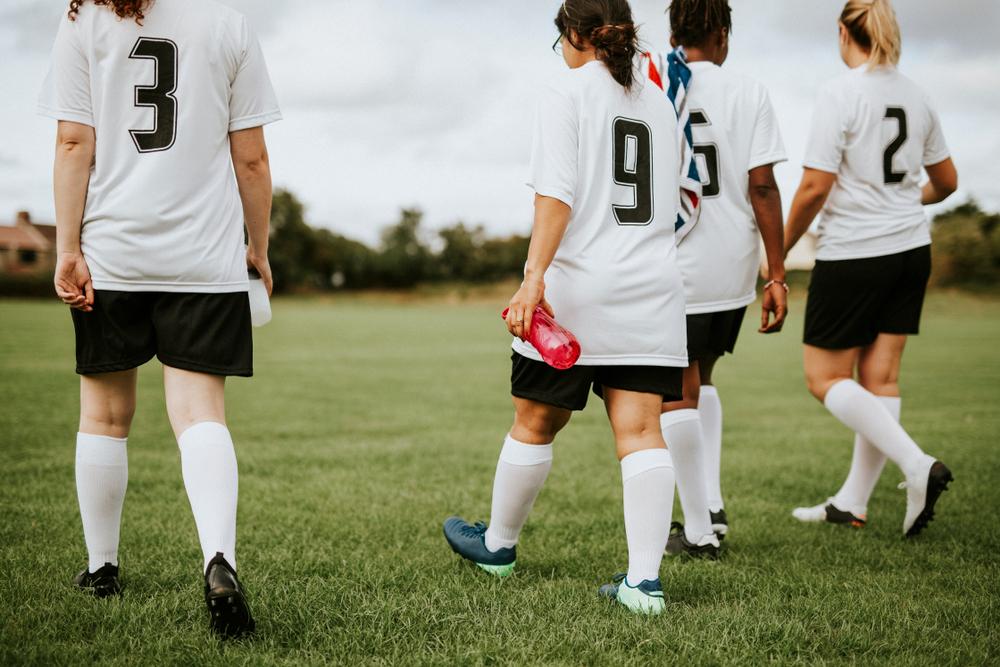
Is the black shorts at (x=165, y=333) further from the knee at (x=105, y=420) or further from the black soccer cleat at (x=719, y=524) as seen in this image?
the black soccer cleat at (x=719, y=524)

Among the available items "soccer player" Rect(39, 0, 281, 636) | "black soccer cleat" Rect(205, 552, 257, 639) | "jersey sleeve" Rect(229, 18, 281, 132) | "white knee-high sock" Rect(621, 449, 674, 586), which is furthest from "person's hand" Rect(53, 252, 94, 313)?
"white knee-high sock" Rect(621, 449, 674, 586)

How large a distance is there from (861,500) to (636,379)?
226cm

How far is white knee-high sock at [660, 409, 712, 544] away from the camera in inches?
148

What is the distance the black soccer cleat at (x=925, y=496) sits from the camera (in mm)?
3881

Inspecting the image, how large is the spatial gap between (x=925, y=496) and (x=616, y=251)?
215 centimetres

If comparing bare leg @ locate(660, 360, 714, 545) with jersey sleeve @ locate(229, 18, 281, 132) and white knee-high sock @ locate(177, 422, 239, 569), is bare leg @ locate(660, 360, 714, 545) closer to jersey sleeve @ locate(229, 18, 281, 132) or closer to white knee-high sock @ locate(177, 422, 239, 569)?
white knee-high sock @ locate(177, 422, 239, 569)

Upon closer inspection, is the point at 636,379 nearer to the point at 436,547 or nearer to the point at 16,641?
the point at 436,547

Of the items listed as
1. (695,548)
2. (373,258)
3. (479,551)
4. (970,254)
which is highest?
(479,551)

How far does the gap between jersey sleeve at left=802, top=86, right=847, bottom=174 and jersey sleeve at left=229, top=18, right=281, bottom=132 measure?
2.71 m

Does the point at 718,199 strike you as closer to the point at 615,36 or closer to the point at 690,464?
the point at 615,36

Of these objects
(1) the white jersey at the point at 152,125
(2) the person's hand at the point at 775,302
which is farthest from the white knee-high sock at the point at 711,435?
(1) the white jersey at the point at 152,125

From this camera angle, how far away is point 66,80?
2.67m

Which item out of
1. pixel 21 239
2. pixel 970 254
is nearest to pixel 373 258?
pixel 21 239

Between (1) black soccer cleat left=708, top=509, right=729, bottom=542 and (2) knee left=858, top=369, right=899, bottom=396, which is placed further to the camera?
(2) knee left=858, top=369, right=899, bottom=396
